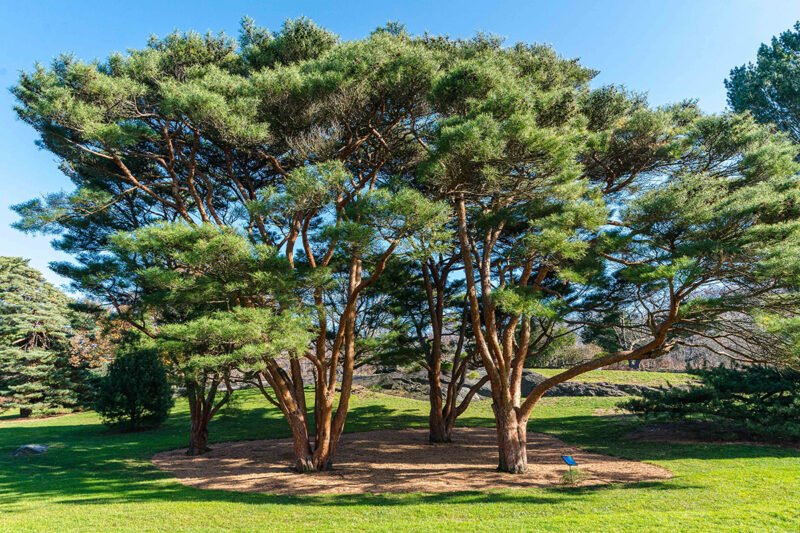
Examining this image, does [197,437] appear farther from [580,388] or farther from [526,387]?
[580,388]

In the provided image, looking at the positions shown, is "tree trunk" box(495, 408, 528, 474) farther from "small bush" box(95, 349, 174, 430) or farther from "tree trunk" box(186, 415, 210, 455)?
"small bush" box(95, 349, 174, 430)

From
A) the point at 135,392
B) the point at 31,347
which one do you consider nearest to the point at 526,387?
the point at 135,392

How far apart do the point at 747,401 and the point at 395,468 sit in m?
9.19

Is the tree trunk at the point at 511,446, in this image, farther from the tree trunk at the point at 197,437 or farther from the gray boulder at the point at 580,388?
the gray boulder at the point at 580,388

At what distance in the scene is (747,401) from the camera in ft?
35.2

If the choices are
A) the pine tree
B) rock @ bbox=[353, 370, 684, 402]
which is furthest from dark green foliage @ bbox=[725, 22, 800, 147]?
the pine tree

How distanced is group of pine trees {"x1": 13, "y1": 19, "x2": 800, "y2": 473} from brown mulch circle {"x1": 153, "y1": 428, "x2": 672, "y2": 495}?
0.77m

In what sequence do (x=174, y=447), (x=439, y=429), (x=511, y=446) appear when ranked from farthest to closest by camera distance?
(x=174, y=447), (x=439, y=429), (x=511, y=446)

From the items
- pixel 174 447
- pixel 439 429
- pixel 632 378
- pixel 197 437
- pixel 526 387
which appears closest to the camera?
pixel 197 437

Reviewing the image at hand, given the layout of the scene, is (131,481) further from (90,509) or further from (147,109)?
(147,109)

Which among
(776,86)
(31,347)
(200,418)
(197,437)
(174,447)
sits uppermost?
(776,86)

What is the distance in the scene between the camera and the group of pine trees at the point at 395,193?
652 cm

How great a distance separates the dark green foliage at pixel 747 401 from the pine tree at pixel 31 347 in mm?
24284

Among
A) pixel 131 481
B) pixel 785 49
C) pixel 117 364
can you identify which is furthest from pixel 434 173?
pixel 785 49
